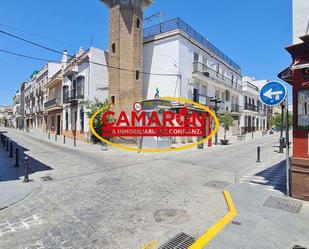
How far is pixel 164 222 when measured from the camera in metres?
4.72

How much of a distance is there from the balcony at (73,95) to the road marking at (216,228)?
20719 mm

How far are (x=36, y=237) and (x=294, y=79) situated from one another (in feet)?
23.4

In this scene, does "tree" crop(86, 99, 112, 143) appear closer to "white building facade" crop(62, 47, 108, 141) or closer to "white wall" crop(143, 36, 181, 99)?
"white building facade" crop(62, 47, 108, 141)

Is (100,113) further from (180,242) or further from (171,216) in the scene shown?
(180,242)

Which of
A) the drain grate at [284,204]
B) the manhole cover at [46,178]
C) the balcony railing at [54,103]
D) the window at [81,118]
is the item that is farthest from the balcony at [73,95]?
the drain grate at [284,204]

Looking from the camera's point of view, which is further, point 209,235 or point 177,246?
point 209,235

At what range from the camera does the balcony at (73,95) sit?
23.5 meters

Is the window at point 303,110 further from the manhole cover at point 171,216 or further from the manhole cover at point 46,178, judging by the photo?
the manhole cover at point 46,178

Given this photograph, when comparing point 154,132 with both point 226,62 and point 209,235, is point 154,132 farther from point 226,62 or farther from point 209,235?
point 226,62

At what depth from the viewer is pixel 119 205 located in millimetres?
5715

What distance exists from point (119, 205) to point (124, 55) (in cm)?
1648

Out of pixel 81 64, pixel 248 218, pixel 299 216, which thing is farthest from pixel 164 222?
pixel 81 64

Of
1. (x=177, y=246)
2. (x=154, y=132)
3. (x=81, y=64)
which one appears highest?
(x=81, y=64)

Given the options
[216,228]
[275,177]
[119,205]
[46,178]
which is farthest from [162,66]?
[216,228]
